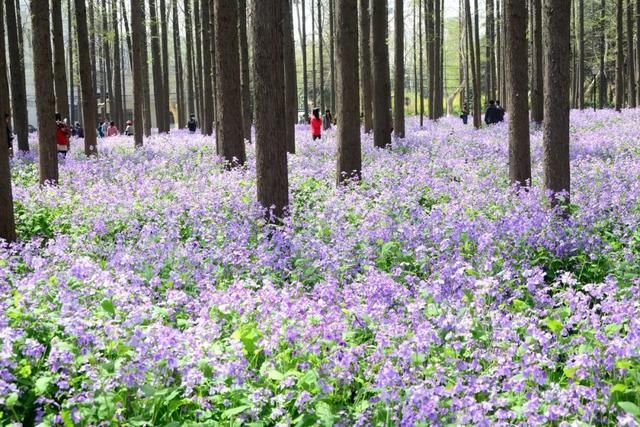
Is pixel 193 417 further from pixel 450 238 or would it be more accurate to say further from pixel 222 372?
pixel 450 238

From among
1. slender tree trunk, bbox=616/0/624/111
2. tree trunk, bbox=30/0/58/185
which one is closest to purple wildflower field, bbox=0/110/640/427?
tree trunk, bbox=30/0/58/185

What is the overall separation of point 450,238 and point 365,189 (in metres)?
4.54

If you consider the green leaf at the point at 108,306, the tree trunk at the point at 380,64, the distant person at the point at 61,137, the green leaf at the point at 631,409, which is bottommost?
the green leaf at the point at 631,409

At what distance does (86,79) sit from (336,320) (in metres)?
15.5

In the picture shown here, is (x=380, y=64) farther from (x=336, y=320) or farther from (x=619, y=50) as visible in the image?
(x=619, y=50)

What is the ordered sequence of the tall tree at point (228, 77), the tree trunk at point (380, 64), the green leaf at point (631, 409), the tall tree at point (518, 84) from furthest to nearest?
the tree trunk at point (380, 64) < the tall tree at point (228, 77) < the tall tree at point (518, 84) < the green leaf at point (631, 409)

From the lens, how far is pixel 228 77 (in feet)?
46.9

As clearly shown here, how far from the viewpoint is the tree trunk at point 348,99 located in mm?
11758

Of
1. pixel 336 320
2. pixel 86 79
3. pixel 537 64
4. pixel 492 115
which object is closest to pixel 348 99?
pixel 336 320

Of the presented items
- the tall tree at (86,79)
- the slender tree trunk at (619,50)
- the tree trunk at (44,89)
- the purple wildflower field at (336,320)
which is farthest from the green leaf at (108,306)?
the slender tree trunk at (619,50)

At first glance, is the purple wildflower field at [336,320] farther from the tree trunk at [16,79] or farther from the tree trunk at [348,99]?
the tree trunk at [16,79]

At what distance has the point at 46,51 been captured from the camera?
12750mm

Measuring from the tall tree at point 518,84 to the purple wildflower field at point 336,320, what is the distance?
1.41 meters

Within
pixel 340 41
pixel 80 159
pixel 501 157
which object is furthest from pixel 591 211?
pixel 80 159
